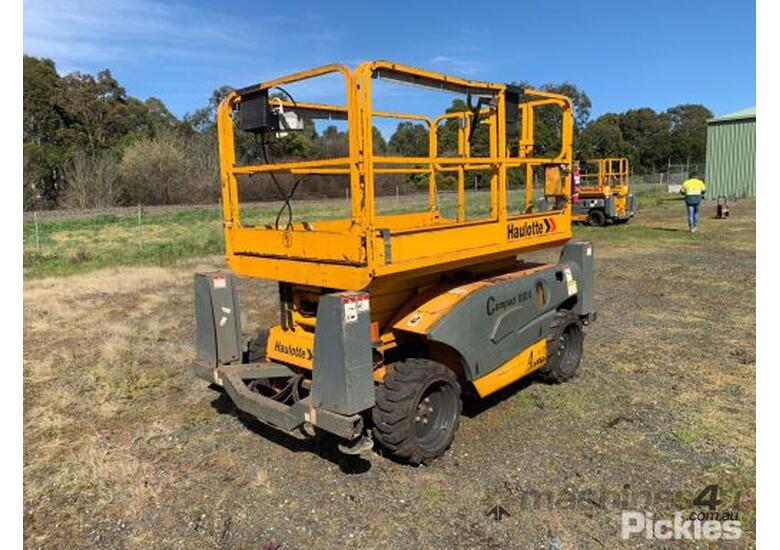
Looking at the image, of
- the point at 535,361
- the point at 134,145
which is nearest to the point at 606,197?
the point at 535,361

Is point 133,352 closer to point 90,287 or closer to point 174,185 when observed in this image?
point 90,287

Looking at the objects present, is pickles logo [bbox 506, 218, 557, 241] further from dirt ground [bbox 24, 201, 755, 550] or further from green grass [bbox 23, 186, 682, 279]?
green grass [bbox 23, 186, 682, 279]

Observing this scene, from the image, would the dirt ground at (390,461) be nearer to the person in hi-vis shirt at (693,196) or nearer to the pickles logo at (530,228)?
the pickles logo at (530,228)

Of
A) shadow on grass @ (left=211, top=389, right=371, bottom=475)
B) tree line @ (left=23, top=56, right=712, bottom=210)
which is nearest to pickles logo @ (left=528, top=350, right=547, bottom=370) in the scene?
shadow on grass @ (left=211, top=389, right=371, bottom=475)

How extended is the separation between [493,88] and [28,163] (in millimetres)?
40660

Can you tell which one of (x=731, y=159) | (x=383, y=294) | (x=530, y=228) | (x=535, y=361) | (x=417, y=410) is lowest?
(x=417, y=410)

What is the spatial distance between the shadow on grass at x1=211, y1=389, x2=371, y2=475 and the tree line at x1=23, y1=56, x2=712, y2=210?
6.81 m

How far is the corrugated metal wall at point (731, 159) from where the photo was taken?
100ft

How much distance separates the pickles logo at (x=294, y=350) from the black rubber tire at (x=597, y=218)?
1672 cm

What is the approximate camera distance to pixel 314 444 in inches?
174

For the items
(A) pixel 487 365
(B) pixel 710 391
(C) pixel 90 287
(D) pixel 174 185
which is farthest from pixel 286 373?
(D) pixel 174 185

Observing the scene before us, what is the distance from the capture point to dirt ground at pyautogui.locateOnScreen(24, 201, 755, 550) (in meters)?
3.39

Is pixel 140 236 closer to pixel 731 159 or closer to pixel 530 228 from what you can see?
pixel 530 228

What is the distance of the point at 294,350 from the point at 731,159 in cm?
3328
